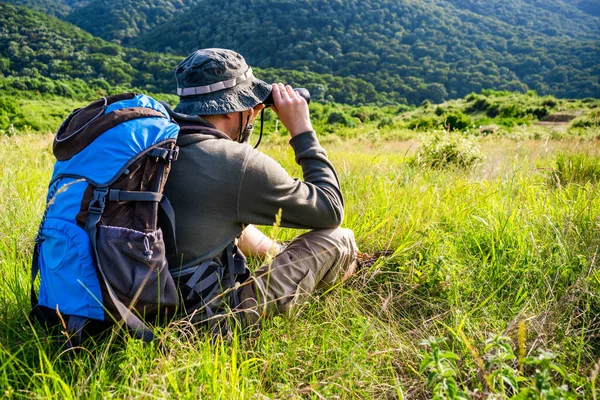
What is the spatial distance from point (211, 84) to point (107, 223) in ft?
2.47

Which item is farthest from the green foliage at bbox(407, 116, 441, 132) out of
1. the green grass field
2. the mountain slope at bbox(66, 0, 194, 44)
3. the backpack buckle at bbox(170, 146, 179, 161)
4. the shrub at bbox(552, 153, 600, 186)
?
the mountain slope at bbox(66, 0, 194, 44)

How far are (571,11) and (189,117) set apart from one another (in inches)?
5793

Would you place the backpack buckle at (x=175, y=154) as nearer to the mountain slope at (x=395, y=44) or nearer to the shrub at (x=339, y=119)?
the shrub at (x=339, y=119)

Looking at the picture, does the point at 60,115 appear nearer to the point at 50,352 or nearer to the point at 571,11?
the point at 50,352

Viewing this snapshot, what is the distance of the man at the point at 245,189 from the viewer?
5.38 ft

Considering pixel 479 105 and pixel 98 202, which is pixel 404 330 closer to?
pixel 98 202

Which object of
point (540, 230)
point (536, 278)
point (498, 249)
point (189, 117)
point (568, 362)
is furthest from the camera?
point (540, 230)

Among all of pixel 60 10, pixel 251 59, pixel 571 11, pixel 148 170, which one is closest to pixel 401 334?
pixel 148 170

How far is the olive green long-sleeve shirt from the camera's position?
1.63 metres

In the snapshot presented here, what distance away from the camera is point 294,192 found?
1745 millimetres

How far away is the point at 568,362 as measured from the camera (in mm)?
1629

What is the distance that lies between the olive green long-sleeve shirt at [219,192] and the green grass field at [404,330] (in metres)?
0.37

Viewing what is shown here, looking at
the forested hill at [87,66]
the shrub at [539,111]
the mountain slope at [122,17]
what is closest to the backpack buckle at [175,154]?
the shrub at [539,111]

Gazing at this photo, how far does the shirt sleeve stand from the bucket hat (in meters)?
0.31
